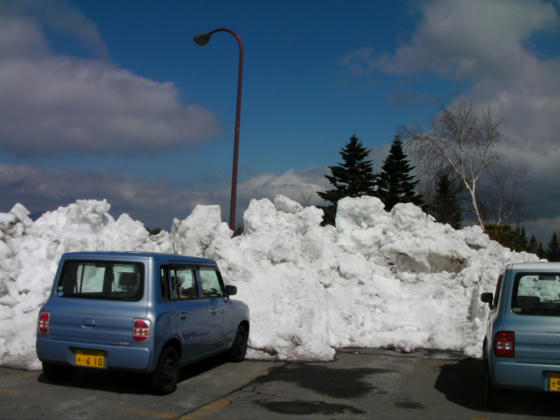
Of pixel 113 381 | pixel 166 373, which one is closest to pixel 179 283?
pixel 166 373

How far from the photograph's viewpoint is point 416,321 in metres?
12.2

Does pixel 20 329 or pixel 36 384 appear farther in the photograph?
pixel 20 329

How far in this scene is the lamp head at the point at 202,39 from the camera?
1516 cm

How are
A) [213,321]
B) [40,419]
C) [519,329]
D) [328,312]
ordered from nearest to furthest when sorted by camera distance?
[40,419] < [519,329] < [213,321] < [328,312]

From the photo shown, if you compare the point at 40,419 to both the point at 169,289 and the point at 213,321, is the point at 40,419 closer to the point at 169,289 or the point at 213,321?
the point at 169,289

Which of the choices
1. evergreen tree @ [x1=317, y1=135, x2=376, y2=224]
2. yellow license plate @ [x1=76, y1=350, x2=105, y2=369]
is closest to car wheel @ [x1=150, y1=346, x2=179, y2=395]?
yellow license plate @ [x1=76, y1=350, x2=105, y2=369]

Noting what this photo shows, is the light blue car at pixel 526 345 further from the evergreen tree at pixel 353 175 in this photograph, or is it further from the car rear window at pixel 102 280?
the evergreen tree at pixel 353 175

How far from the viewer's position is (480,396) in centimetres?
740

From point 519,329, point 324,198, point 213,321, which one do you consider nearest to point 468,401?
point 519,329

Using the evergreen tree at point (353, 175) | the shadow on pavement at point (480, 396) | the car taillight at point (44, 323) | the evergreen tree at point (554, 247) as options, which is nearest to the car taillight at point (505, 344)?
the shadow on pavement at point (480, 396)

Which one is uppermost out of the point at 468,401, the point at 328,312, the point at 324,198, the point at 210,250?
the point at 324,198

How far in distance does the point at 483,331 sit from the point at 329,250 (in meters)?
4.85

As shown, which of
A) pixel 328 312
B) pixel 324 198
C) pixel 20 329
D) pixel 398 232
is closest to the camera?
pixel 20 329

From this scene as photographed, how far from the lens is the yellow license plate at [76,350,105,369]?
6.75 metres
